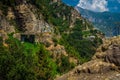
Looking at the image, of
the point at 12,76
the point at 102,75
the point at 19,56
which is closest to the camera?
the point at 102,75

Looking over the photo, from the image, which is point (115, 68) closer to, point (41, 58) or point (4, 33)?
point (41, 58)

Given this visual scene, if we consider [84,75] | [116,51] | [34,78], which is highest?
[116,51]

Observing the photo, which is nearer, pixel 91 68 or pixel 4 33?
pixel 91 68

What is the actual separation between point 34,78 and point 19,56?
3544 cm

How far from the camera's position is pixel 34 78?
113 metres

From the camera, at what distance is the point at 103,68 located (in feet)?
97.9

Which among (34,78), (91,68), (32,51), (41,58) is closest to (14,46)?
(32,51)

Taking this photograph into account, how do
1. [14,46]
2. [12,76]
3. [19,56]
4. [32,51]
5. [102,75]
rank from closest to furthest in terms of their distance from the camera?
[102,75]
[12,76]
[19,56]
[14,46]
[32,51]

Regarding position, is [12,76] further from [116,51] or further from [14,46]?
[116,51]

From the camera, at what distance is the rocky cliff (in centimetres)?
2931

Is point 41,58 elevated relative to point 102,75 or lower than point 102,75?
lower

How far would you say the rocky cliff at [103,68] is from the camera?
96.2ft

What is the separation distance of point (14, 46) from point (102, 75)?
148 meters

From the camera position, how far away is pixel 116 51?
1193 inches
